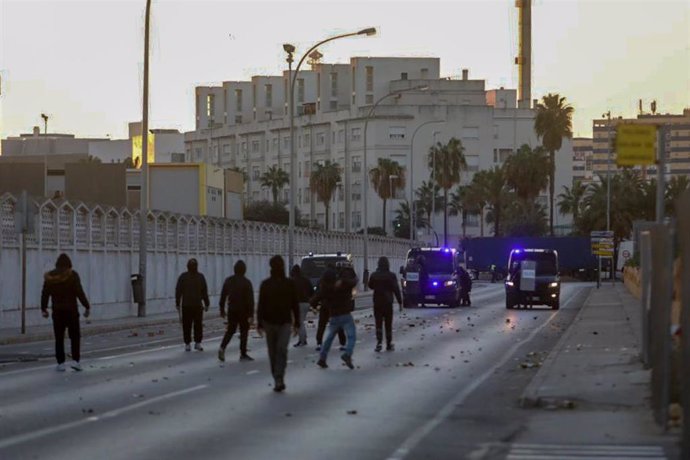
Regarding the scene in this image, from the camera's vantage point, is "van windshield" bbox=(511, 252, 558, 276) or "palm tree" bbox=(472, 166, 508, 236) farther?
"palm tree" bbox=(472, 166, 508, 236)

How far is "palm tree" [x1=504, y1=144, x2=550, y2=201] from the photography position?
134m

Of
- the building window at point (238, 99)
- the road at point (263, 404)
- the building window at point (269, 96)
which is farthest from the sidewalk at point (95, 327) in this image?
the building window at point (238, 99)

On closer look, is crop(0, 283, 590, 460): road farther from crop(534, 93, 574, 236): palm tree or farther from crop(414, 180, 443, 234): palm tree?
crop(414, 180, 443, 234): palm tree

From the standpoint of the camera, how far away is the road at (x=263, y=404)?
1500 centimetres

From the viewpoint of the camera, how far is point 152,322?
4700cm

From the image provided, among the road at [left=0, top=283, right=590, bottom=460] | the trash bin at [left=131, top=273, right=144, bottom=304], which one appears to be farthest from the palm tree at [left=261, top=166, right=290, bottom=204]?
the road at [left=0, top=283, right=590, bottom=460]

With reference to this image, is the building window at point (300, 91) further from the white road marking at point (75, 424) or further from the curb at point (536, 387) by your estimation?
the white road marking at point (75, 424)

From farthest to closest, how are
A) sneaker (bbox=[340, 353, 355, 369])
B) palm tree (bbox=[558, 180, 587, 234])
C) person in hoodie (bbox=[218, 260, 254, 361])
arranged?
1. palm tree (bbox=[558, 180, 587, 234])
2. person in hoodie (bbox=[218, 260, 254, 361])
3. sneaker (bbox=[340, 353, 355, 369])

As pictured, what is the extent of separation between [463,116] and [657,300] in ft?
510

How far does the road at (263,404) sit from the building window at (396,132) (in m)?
134

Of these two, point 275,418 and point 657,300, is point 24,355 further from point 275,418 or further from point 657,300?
point 657,300

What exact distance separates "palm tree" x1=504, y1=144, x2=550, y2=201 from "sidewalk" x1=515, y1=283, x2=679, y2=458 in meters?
102

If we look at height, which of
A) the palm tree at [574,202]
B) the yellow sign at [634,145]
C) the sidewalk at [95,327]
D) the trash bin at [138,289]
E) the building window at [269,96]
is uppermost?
the building window at [269,96]

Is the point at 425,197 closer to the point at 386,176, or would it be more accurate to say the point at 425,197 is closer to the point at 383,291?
the point at 386,176
